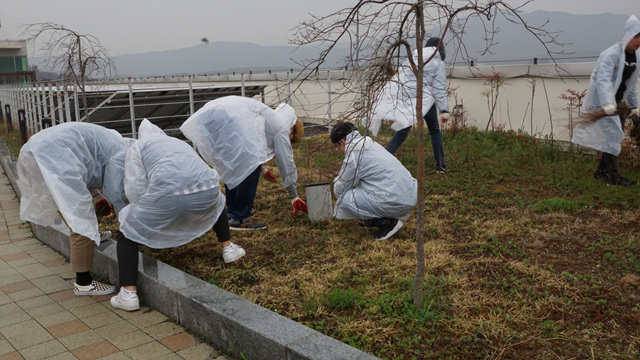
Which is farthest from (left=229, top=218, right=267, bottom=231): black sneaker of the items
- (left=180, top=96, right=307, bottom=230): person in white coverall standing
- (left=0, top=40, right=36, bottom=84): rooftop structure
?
(left=0, top=40, right=36, bottom=84): rooftop structure

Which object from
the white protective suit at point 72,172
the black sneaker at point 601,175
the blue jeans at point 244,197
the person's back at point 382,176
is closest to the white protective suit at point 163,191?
the white protective suit at point 72,172

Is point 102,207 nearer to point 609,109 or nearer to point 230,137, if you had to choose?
point 230,137

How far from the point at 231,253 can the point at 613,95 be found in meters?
3.93

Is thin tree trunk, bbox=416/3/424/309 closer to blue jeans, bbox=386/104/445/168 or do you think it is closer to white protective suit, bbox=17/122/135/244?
white protective suit, bbox=17/122/135/244

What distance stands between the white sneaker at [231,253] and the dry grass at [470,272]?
6 cm

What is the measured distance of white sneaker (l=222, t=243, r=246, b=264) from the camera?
384cm

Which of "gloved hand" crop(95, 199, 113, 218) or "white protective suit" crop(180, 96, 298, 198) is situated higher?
"white protective suit" crop(180, 96, 298, 198)

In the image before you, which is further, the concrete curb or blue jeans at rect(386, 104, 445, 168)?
blue jeans at rect(386, 104, 445, 168)

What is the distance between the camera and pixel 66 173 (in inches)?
134

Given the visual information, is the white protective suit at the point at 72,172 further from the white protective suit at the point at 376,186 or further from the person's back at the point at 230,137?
the white protective suit at the point at 376,186

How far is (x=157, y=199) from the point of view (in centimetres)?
338

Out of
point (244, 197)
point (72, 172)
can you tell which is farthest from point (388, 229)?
point (72, 172)

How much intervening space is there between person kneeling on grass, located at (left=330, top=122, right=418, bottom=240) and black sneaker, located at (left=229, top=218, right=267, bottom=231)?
0.81 metres

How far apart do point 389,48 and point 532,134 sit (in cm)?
571
